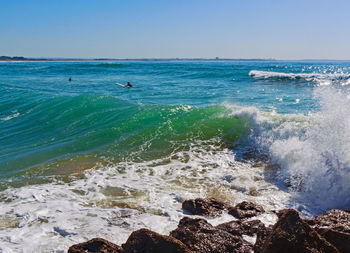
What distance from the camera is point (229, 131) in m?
10.3

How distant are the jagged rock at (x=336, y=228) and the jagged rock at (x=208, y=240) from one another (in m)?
0.83

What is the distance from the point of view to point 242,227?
3.91 m

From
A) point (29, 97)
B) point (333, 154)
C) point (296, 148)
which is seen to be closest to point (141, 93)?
point (29, 97)

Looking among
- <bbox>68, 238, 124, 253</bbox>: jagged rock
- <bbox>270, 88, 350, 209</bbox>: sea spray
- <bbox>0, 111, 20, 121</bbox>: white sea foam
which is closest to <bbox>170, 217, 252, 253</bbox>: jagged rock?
<bbox>68, 238, 124, 253</bbox>: jagged rock

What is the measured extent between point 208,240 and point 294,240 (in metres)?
0.89

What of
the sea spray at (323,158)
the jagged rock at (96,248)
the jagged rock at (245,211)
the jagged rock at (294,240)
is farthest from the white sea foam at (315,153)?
the jagged rock at (96,248)

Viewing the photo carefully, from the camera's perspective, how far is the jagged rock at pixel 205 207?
4.65 meters

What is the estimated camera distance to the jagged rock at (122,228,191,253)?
302cm

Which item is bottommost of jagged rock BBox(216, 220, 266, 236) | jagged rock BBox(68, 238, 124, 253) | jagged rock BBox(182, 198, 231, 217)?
jagged rock BBox(182, 198, 231, 217)

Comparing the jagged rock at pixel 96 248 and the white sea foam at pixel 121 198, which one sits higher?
the jagged rock at pixel 96 248

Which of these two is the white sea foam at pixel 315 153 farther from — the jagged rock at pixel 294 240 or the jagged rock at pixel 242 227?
the jagged rock at pixel 294 240

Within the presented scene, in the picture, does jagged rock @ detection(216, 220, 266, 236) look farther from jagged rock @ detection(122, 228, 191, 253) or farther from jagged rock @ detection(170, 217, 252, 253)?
jagged rock @ detection(122, 228, 191, 253)

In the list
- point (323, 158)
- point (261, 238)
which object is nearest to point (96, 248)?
point (261, 238)

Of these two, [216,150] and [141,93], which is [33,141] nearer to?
[216,150]
